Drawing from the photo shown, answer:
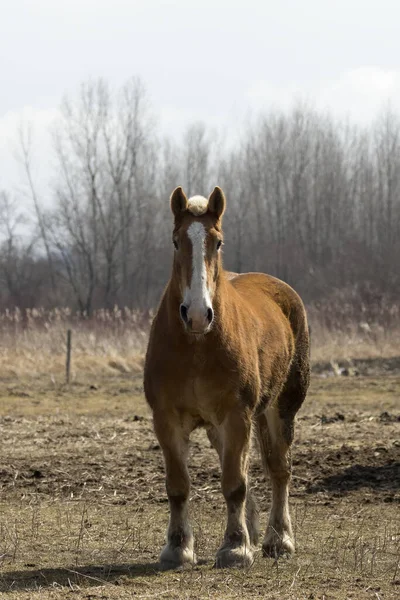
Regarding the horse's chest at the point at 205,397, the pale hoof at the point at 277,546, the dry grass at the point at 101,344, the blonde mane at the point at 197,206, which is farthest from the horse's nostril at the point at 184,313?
the dry grass at the point at 101,344

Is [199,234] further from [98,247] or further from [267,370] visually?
[98,247]

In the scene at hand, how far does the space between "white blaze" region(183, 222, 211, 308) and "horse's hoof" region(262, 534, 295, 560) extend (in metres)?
2.04

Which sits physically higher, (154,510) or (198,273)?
(198,273)

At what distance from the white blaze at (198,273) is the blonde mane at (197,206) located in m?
0.16

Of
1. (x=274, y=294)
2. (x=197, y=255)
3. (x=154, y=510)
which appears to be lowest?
(x=154, y=510)

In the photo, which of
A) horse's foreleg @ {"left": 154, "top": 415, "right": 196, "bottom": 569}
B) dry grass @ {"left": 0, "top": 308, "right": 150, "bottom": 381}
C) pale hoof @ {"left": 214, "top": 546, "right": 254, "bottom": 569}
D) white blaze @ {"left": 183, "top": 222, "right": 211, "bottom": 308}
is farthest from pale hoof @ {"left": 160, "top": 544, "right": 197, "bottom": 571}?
dry grass @ {"left": 0, "top": 308, "right": 150, "bottom": 381}

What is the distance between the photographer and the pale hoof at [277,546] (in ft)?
22.3

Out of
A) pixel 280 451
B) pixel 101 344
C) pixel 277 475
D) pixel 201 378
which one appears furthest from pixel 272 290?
pixel 101 344

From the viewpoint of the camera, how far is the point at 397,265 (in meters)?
49.6

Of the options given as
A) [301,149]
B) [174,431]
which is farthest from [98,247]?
[174,431]

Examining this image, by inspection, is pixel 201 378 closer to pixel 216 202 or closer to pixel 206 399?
pixel 206 399

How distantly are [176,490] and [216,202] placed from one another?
1.78 m

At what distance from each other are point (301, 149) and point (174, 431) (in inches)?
2160

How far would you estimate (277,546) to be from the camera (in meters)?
6.83
